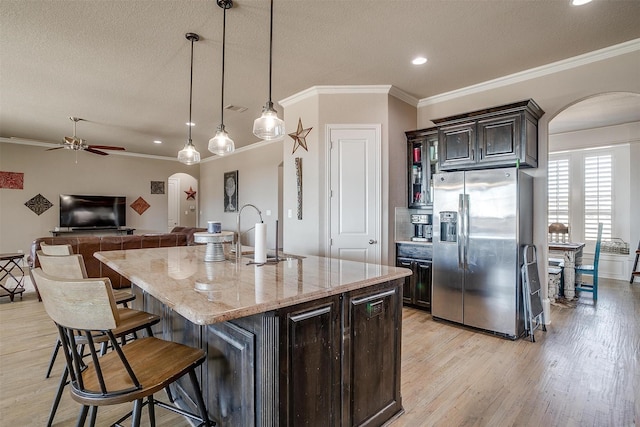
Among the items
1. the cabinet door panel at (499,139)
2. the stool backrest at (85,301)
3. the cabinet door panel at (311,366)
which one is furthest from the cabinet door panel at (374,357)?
the cabinet door panel at (499,139)

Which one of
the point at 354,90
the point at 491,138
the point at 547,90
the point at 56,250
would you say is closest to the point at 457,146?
the point at 491,138

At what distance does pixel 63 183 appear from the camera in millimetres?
7855

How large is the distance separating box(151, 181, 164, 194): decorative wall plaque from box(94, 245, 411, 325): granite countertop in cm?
725

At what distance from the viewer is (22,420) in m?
1.98

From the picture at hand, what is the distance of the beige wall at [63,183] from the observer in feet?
23.8

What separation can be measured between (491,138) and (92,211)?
877 cm

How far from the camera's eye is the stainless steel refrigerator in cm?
323

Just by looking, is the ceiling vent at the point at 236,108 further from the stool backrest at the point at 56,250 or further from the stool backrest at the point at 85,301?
the stool backrest at the point at 85,301

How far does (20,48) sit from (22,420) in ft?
10.8

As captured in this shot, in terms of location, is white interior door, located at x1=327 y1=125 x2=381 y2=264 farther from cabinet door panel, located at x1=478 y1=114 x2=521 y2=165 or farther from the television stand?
the television stand

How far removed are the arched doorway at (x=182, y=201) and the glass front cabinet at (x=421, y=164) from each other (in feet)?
24.3

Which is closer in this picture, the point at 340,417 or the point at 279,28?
the point at 340,417

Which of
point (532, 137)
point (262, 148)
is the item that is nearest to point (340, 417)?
point (532, 137)

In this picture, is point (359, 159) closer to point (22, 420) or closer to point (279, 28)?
point (279, 28)
